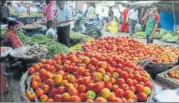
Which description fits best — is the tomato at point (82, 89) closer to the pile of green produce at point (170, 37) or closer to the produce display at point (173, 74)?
the produce display at point (173, 74)

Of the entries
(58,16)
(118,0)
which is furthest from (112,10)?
(58,16)

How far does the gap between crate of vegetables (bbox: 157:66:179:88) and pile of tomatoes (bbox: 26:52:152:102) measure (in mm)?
542

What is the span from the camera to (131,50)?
3.87 metres

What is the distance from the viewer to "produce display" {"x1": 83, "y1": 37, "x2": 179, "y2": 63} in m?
3.75

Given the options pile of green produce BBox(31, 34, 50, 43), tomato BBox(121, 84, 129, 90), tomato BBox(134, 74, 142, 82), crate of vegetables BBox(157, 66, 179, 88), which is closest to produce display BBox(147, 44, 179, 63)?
crate of vegetables BBox(157, 66, 179, 88)

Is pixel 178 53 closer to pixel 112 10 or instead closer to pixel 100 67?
pixel 100 67

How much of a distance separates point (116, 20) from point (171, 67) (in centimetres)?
677

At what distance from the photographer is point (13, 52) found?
477 centimetres

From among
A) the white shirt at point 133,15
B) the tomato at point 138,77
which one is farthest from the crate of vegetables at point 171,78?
the white shirt at point 133,15

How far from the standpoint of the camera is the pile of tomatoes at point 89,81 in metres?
2.27

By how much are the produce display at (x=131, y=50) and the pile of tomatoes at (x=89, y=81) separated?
83 centimetres

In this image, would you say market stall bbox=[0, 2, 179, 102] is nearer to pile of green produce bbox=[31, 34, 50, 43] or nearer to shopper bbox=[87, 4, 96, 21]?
pile of green produce bbox=[31, 34, 50, 43]

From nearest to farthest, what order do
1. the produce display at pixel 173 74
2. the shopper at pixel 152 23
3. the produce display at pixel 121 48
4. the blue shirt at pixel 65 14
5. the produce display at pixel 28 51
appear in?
the produce display at pixel 173 74 < the produce display at pixel 121 48 < the produce display at pixel 28 51 < the blue shirt at pixel 65 14 < the shopper at pixel 152 23

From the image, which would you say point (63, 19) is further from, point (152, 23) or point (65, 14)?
point (152, 23)
